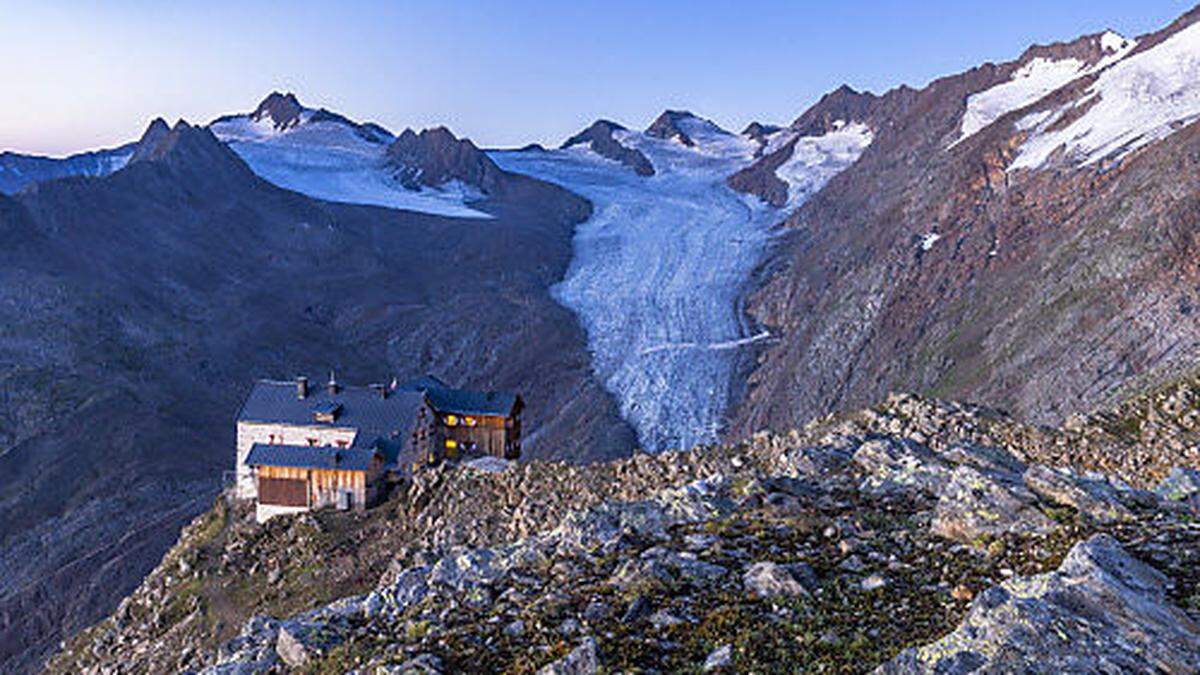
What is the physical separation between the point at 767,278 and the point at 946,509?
336ft

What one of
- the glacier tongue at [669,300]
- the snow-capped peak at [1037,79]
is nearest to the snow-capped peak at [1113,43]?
the snow-capped peak at [1037,79]

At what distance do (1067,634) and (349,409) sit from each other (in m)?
41.9

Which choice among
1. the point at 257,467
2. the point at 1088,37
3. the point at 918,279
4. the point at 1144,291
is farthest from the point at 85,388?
the point at 1088,37

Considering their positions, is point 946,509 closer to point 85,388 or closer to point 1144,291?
point 1144,291

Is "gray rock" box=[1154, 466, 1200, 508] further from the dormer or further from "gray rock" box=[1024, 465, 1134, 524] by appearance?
the dormer

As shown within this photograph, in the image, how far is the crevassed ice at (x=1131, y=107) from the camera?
64.1m

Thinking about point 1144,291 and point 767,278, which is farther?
point 767,278

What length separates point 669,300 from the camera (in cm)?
10769

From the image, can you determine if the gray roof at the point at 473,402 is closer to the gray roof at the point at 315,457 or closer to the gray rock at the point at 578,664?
the gray roof at the point at 315,457

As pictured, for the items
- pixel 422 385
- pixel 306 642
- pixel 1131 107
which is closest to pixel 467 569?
pixel 306 642

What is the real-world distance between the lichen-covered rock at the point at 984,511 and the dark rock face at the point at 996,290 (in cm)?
2400

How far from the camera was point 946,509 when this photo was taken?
12.3m

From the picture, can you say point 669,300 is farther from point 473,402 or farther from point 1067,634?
point 1067,634

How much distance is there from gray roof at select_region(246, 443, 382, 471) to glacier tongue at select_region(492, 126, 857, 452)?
104 ft
